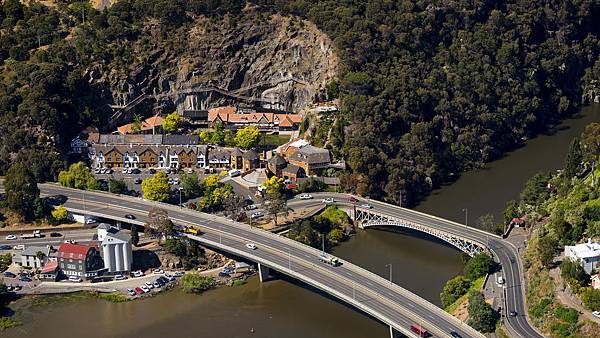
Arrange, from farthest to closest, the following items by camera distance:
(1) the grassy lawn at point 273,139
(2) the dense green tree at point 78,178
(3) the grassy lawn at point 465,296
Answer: (1) the grassy lawn at point 273,139
(2) the dense green tree at point 78,178
(3) the grassy lawn at point 465,296

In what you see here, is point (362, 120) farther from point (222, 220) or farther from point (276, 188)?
point (222, 220)

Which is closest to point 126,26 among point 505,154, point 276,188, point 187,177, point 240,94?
point 240,94

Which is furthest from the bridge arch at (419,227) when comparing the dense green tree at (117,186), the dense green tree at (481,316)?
the dense green tree at (117,186)

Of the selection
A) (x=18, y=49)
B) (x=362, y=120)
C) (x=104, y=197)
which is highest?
(x=18, y=49)

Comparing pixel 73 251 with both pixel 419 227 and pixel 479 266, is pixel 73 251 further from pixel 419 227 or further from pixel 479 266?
pixel 479 266

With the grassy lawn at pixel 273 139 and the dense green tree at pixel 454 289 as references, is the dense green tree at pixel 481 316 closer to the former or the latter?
the dense green tree at pixel 454 289

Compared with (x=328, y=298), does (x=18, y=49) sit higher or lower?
higher
